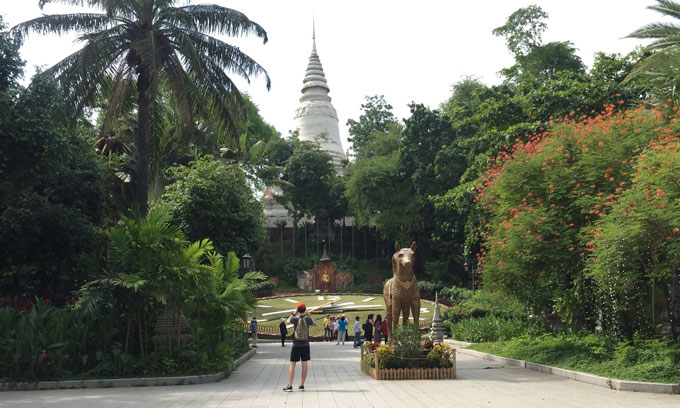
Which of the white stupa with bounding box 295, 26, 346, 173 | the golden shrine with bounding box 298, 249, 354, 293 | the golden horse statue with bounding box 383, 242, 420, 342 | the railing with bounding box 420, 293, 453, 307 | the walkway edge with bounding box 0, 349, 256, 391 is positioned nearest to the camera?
the walkway edge with bounding box 0, 349, 256, 391

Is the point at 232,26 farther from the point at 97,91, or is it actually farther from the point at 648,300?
the point at 648,300

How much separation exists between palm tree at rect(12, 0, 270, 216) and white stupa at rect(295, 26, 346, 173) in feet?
164

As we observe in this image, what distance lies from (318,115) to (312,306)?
39466 mm

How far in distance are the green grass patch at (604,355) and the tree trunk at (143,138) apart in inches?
440

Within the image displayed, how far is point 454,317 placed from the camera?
27859 millimetres

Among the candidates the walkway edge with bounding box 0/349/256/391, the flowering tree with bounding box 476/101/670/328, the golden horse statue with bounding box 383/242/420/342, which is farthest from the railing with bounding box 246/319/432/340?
the walkway edge with bounding box 0/349/256/391

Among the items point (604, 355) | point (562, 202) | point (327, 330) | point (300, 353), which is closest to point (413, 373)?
point (300, 353)

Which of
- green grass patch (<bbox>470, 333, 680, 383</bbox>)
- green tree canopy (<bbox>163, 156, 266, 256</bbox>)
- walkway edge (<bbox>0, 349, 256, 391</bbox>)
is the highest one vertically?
green tree canopy (<bbox>163, 156, 266, 256</bbox>)

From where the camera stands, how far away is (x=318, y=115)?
247ft

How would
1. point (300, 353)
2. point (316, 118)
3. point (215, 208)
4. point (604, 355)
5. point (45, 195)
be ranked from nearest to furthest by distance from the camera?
point (300, 353), point (604, 355), point (45, 195), point (215, 208), point (316, 118)

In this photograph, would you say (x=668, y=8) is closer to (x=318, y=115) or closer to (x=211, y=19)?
(x=211, y=19)

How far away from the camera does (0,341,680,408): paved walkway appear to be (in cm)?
994

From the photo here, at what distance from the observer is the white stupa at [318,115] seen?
7338 cm

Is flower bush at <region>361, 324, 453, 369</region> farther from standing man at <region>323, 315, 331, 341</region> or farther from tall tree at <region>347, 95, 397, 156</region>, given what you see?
tall tree at <region>347, 95, 397, 156</region>
